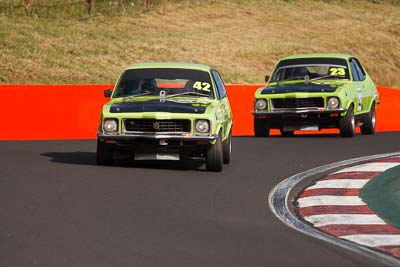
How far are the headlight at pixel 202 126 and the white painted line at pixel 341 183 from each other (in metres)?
1.61

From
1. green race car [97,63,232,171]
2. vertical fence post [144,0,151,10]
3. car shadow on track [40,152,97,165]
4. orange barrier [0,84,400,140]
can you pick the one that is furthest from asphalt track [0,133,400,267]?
vertical fence post [144,0,151,10]

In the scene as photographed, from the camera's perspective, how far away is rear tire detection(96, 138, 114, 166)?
50.2 feet

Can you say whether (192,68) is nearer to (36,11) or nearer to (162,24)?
(36,11)

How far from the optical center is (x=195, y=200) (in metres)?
12.3

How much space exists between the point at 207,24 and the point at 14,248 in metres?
45.2

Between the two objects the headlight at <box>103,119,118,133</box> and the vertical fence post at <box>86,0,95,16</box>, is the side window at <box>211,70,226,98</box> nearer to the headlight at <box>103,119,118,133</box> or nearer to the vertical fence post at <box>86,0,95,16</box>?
the headlight at <box>103,119,118,133</box>

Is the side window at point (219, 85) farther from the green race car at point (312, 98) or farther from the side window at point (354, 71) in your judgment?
the side window at point (354, 71)

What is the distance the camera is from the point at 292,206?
39.4ft

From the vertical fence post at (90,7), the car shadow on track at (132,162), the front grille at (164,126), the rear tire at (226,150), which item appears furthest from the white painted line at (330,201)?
the vertical fence post at (90,7)

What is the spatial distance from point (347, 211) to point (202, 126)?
3737 millimetres

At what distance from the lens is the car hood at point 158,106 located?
49.5 feet

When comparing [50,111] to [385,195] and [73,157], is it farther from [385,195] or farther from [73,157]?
[385,195]

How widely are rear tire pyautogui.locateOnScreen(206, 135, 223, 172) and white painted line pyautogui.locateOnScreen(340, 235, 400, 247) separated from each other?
17.4ft

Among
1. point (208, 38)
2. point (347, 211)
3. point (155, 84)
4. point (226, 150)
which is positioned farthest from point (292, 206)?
point (208, 38)
